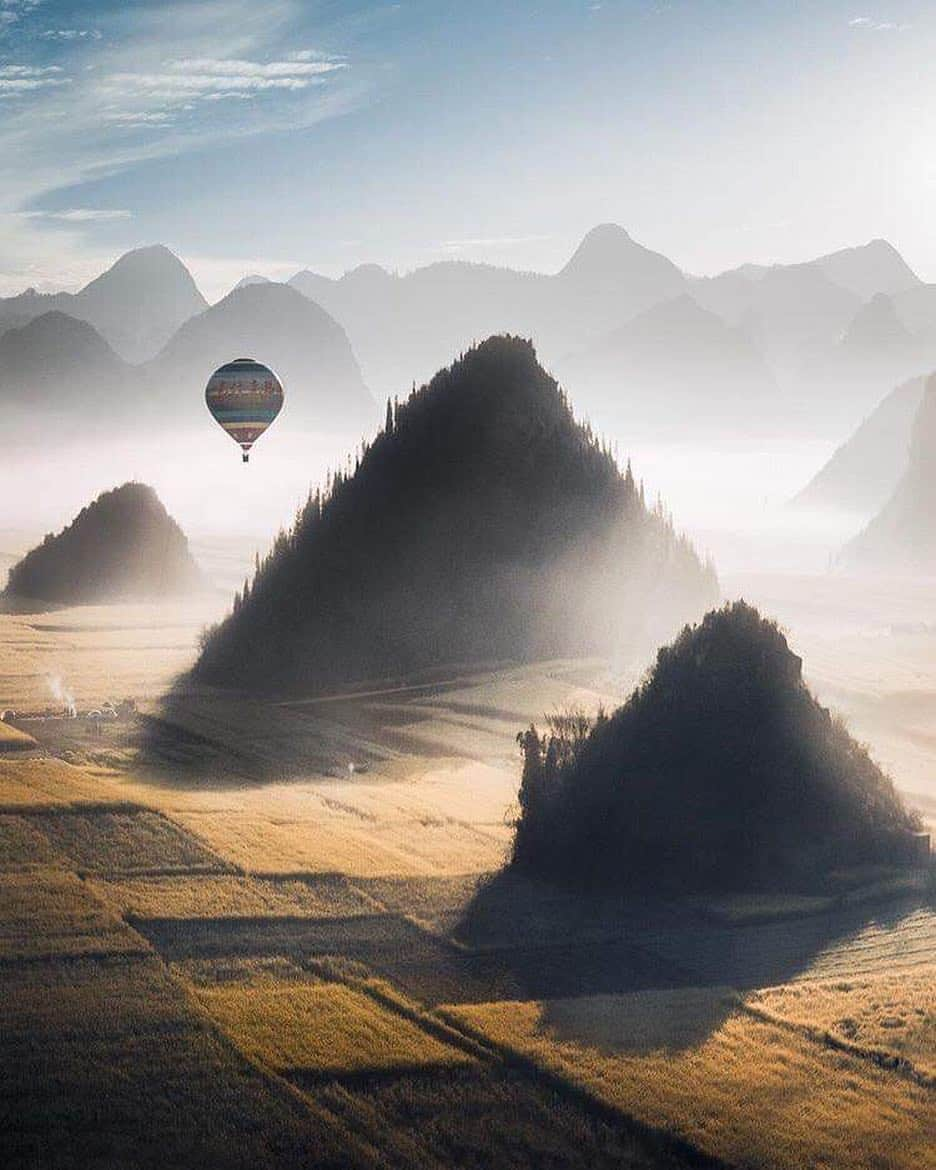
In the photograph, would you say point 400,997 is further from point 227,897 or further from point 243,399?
point 243,399

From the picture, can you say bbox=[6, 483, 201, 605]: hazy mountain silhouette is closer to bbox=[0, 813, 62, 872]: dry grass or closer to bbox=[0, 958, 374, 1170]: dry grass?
bbox=[0, 813, 62, 872]: dry grass

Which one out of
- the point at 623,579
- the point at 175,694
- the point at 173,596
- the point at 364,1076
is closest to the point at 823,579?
the point at 173,596

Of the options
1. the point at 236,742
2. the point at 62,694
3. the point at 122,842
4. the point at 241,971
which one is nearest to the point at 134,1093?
the point at 241,971

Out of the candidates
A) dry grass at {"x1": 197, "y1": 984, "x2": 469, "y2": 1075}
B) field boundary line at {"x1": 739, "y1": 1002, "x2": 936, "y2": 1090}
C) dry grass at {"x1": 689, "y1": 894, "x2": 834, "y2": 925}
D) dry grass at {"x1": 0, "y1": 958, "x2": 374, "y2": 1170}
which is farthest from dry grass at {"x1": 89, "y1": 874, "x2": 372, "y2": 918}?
field boundary line at {"x1": 739, "y1": 1002, "x2": 936, "y2": 1090}

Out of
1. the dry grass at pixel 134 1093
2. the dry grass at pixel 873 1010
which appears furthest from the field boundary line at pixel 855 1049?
the dry grass at pixel 134 1093

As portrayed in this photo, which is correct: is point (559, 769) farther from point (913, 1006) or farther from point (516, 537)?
point (516, 537)

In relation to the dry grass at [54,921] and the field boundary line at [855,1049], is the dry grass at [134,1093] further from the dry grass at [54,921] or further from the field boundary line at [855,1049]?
the field boundary line at [855,1049]
